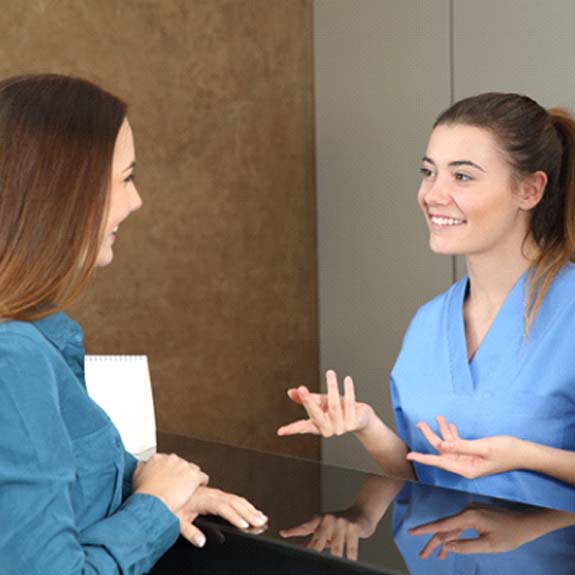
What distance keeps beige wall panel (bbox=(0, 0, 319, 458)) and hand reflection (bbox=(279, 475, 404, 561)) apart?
6.61ft

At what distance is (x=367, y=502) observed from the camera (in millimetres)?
1372

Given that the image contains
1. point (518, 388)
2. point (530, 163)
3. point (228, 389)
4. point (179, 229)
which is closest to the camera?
point (518, 388)

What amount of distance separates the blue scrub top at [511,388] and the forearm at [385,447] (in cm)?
3

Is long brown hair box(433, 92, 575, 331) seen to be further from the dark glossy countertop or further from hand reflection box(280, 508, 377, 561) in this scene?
hand reflection box(280, 508, 377, 561)

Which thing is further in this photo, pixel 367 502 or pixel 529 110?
pixel 529 110

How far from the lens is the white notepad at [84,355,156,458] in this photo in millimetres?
1817

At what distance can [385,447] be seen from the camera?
193 cm

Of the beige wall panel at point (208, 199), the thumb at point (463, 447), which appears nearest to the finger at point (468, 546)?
the thumb at point (463, 447)

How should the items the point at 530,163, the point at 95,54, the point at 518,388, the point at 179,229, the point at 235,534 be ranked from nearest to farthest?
the point at 235,534
the point at 518,388
the point at 530,163
the point at 95,54
the point at 179,229

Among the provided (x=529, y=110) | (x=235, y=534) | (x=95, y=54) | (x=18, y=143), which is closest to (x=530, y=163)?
(x=529, y=110)

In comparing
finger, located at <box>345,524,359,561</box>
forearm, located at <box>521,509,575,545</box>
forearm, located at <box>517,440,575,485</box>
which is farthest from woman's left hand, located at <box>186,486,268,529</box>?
forearm, located at <box>517,440,575,485</box>

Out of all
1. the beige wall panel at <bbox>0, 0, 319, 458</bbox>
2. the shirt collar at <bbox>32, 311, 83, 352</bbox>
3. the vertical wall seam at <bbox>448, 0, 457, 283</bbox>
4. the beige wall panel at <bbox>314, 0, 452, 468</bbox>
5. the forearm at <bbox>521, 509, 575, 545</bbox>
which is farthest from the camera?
the beige wall panel at <bbox>314, 0, 452, 468</bbox>

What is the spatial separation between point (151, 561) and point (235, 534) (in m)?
0.15

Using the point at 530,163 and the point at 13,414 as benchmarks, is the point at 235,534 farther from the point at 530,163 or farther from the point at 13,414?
the point at 530,163
